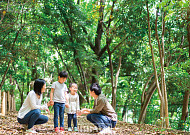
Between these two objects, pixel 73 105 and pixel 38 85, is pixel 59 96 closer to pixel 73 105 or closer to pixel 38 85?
pixel 73 105

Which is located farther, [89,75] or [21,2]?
[89,75]

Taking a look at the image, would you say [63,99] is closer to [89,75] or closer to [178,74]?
[178,74]

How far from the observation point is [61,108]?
541 centimetres

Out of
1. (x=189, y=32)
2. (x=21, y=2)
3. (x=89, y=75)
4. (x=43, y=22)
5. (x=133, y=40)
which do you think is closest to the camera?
(x=21, y=2)

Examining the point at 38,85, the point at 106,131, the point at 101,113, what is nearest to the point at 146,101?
the point at 101,113

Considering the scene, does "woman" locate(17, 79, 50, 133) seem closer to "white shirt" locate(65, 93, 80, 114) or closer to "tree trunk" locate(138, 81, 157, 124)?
"white shirt" locate(65, 93, 80, 114)

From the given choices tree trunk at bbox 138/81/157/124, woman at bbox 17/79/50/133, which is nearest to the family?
woman at bbox 17/79/50/133

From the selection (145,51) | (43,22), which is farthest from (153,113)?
(43,22)

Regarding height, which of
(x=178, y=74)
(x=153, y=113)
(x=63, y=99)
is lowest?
(x=153, y=113)

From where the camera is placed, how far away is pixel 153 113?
1428cm

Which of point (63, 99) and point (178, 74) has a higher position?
point (178, 74)

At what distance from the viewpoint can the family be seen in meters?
4.68

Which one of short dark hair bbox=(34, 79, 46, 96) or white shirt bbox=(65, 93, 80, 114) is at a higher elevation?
short dark hair bbox=(34, 79, 46, 96)

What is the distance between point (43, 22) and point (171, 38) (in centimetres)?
626
